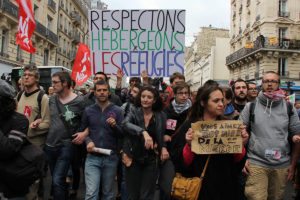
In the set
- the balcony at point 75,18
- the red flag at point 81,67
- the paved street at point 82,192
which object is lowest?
the paved street at point 82,192

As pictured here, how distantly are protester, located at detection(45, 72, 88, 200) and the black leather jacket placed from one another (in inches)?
26.3

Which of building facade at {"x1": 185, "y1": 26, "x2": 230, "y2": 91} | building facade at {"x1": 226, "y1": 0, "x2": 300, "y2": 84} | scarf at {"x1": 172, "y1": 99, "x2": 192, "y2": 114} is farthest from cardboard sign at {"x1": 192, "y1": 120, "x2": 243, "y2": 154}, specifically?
building facade at {"x1": 185, "y1": 26, "x2": 230, "y2": 91}

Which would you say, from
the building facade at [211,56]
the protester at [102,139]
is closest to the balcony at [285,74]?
the building facade at [211,56]

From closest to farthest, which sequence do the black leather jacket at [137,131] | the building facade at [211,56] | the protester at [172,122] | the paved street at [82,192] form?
the black leather jacket at [137,131] → the protester at [172,122] → the paved street at [82,192] → the building facade at [211,56]

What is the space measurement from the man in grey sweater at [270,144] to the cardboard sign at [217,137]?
0.99m

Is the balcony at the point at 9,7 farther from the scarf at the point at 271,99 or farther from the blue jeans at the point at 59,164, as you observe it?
the scarf at the point at 271,99

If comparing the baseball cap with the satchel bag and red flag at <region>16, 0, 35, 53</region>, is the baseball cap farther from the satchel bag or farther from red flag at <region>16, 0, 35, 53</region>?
red flag at <region>16, 0, 35, 53</region>

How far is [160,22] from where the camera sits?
6.92 m

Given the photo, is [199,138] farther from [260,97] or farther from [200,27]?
[200,27]

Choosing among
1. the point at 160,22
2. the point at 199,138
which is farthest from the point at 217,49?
the point at 199,138

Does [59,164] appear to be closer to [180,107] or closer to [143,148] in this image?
[143,148]

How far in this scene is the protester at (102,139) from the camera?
4.57 m

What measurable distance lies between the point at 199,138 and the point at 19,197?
1398 mm

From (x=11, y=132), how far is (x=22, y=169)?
26 centimetres
